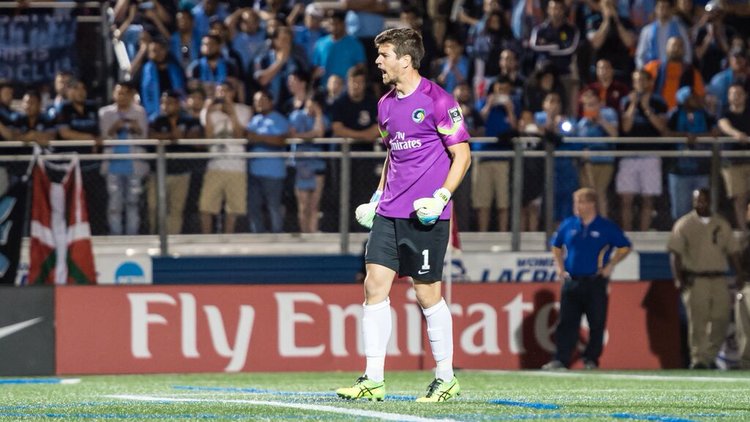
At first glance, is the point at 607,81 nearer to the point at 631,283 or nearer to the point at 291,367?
the point at 631,283

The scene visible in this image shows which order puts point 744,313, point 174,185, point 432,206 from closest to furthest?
point 432,206 < point 174,185 < point 744,313

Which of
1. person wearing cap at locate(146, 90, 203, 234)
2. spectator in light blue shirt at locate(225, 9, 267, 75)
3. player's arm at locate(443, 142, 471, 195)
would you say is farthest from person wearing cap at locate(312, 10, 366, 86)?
player's arm at locate(443, 142, 471, 195)

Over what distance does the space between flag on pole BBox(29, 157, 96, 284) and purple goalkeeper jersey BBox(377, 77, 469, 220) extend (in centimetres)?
897

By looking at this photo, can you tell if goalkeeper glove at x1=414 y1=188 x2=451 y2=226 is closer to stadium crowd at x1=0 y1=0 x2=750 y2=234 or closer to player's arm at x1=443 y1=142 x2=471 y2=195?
player's arm at x1=443 y1=142 x2=471 y2=195

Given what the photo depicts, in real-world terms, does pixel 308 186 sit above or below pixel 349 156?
below

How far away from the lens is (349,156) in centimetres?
1778

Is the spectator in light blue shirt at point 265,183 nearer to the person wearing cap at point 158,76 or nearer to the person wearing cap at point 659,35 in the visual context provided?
the person wearing cap at point 158,76

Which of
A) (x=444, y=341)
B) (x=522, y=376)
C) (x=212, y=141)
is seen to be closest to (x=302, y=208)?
(x=212, y=141)

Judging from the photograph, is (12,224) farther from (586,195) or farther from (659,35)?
(659,35)

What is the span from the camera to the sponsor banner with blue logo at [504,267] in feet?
60.2

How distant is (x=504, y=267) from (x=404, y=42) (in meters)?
9.69

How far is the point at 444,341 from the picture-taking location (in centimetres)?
922

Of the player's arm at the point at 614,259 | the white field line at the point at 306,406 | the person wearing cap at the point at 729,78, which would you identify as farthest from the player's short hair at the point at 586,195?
the white field line at the point at 306,406

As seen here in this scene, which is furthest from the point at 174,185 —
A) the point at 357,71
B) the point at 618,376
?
the point at 618,376
